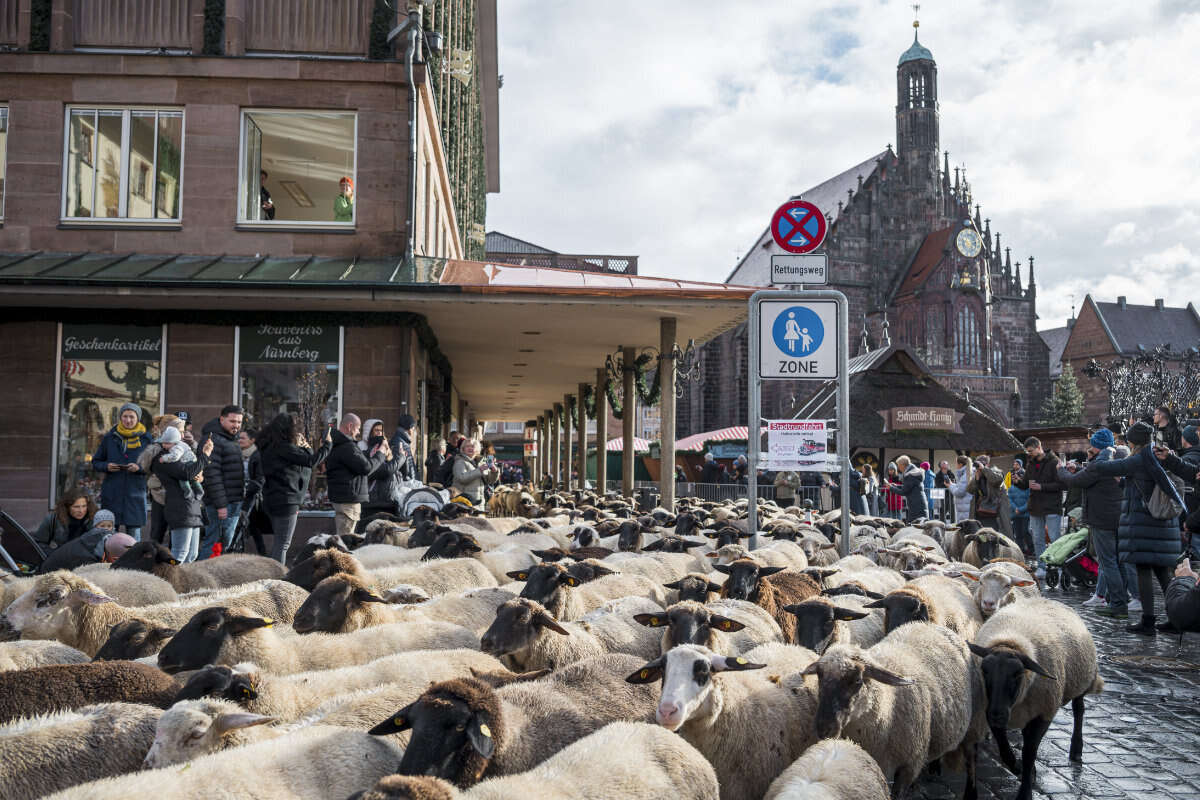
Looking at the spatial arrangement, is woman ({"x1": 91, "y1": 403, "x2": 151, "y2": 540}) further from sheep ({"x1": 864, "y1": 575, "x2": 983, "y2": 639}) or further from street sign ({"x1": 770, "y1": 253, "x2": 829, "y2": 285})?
sheep ({"x1": 864, "y1": 575, "x2": 983, "y2": 639})

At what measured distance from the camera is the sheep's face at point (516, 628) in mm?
5004

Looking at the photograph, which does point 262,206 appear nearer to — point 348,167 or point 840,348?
point 348,167

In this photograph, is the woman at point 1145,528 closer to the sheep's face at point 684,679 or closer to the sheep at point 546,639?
the sheep at point 546,639

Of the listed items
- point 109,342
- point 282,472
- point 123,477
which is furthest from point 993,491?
point 109,342

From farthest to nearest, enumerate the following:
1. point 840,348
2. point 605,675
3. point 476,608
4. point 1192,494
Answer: point 1192,494
point 840,348
point 476,608
point 605,675

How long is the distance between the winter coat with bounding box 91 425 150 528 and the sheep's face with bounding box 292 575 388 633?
4.73m

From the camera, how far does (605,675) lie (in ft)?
14.6

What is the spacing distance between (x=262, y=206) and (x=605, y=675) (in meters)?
12.8

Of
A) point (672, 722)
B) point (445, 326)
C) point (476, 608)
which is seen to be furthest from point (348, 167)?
point (672, 722)

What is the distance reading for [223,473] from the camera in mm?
9492

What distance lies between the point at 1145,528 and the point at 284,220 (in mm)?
12341

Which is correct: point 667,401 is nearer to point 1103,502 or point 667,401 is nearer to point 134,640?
point 1103,502

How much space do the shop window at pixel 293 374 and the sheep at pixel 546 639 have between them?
9451 millimetres

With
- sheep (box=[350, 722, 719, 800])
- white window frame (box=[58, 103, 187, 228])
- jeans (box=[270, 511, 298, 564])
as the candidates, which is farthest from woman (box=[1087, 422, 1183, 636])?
white window frame (box=[58, 103, 187, 228])
